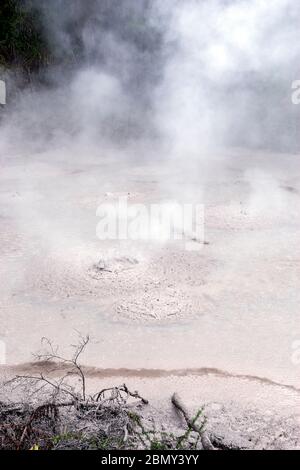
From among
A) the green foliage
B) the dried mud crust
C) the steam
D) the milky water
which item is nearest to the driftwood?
the milky water

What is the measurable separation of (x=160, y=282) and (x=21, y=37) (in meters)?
9.95

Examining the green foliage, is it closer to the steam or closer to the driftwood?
the steam

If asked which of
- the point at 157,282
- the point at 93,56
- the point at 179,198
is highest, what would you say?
the point at 93,56

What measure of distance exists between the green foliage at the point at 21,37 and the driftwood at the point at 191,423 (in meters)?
10.9

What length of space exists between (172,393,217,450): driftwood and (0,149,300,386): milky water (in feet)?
1.35

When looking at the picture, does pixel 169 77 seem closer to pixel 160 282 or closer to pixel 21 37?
pixel 21 37

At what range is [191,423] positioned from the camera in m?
3.02

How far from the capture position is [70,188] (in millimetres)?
7840

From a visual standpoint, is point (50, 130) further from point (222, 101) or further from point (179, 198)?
point (179, 198)

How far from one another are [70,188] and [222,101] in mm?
5402

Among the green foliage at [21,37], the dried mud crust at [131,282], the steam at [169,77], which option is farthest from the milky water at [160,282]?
the green foliage at [21,37]

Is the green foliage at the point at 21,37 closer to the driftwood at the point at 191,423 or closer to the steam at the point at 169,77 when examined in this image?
the steam at the point at 169,77

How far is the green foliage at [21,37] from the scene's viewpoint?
476 inches
